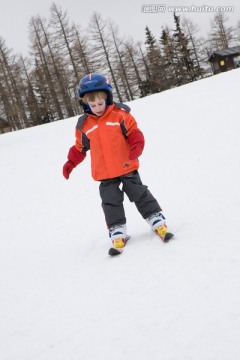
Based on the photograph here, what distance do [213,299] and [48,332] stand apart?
37.7 inches

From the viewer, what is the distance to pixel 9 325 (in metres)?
2.07

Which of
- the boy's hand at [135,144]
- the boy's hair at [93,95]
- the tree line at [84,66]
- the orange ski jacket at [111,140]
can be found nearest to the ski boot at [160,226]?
the orange ski jacket at [111,140]

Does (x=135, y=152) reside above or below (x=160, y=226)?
above

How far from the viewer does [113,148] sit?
2.77 metres

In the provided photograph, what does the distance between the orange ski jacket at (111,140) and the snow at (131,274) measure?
0.69 meters

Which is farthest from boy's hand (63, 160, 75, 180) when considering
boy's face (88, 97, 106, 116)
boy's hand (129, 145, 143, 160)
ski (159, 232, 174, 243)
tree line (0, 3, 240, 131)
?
tree line (0, 3, 240, 131)

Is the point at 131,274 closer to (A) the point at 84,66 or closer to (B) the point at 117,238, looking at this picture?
(B) the point at 117,238

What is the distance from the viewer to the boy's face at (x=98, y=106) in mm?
2713

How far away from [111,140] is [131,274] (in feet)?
3.71

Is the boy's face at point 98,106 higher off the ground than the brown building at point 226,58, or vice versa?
the brown building at point 226,58

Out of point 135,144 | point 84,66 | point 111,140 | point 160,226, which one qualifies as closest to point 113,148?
point 111,140

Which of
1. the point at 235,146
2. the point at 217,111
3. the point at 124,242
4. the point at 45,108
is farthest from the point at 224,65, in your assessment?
the point at 124,242

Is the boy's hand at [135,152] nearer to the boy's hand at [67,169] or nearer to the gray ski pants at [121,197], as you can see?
the gray ski pants at [121,197]

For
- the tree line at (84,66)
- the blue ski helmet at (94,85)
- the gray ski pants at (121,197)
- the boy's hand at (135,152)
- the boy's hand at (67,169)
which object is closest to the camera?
the boy's hand at (135,152)
